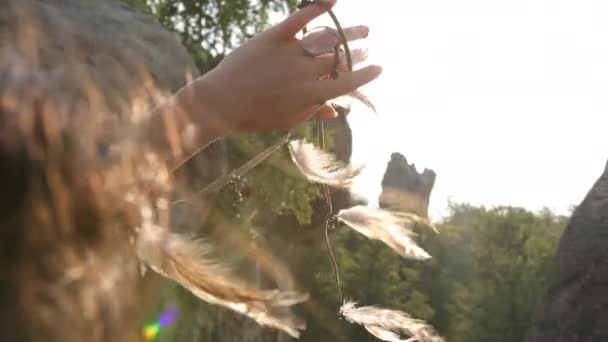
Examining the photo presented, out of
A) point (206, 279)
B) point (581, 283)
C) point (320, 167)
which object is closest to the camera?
point (206, 279)

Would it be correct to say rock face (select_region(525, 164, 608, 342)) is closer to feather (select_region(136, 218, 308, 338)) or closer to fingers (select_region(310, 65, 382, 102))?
fingers (select_region(310, 65, 382, 102))

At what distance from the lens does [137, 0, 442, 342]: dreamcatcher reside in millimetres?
667

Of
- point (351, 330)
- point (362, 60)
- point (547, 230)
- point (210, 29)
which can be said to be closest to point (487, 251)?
point (547, 230)

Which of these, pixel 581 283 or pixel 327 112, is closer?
pixel 327 112

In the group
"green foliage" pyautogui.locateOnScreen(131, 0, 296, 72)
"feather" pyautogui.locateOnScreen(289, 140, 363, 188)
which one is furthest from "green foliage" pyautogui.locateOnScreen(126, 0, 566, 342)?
"feather" pyautogui.locateOnScreen(289, 140, 363, 188)

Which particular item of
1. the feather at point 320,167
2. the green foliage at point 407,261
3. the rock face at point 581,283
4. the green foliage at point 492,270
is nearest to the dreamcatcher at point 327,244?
the feather at point 320,167

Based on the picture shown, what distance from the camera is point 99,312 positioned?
58 centimetres

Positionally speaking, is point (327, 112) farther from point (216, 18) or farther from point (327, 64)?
point (216, 18)

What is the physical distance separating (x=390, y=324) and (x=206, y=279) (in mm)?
Result: 527

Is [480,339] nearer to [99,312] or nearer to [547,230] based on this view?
[547,230]

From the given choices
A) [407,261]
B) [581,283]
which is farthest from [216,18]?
[407,261]

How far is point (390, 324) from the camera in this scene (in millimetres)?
1185

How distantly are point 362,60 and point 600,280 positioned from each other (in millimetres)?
8606

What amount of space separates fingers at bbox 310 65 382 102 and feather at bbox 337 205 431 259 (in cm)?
23
